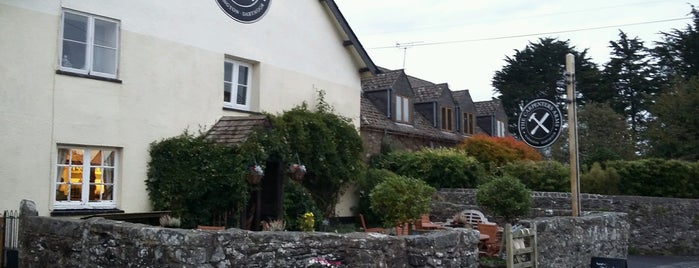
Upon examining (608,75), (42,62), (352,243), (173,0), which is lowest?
(352,243)

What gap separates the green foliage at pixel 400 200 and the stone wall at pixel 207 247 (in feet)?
18.3

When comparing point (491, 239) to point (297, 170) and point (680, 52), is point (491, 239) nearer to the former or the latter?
point (297, 170)

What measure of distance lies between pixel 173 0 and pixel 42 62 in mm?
3385

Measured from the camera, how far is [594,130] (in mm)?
39531

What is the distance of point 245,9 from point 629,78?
38907 mm

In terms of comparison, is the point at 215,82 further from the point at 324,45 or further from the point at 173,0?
the point at 324,45

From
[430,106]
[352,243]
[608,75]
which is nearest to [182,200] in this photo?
[352,243]

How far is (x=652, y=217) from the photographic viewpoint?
17625 mm

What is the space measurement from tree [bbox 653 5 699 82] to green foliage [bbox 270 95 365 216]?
29.5 m

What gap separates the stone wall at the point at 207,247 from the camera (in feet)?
25.1

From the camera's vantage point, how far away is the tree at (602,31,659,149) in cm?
4694

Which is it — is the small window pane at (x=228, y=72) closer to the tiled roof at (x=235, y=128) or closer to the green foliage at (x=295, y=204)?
the tiled roof at (x=235, y=128)

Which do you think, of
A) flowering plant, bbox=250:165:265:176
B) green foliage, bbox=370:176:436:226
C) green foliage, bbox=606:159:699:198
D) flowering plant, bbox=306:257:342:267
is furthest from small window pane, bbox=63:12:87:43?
green foliage, bbox=606:159:699:198

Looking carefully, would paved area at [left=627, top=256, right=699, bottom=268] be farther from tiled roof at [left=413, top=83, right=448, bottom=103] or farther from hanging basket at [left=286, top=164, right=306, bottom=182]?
tiled roof at [left=413, top=83, right=448, bottom=103]
